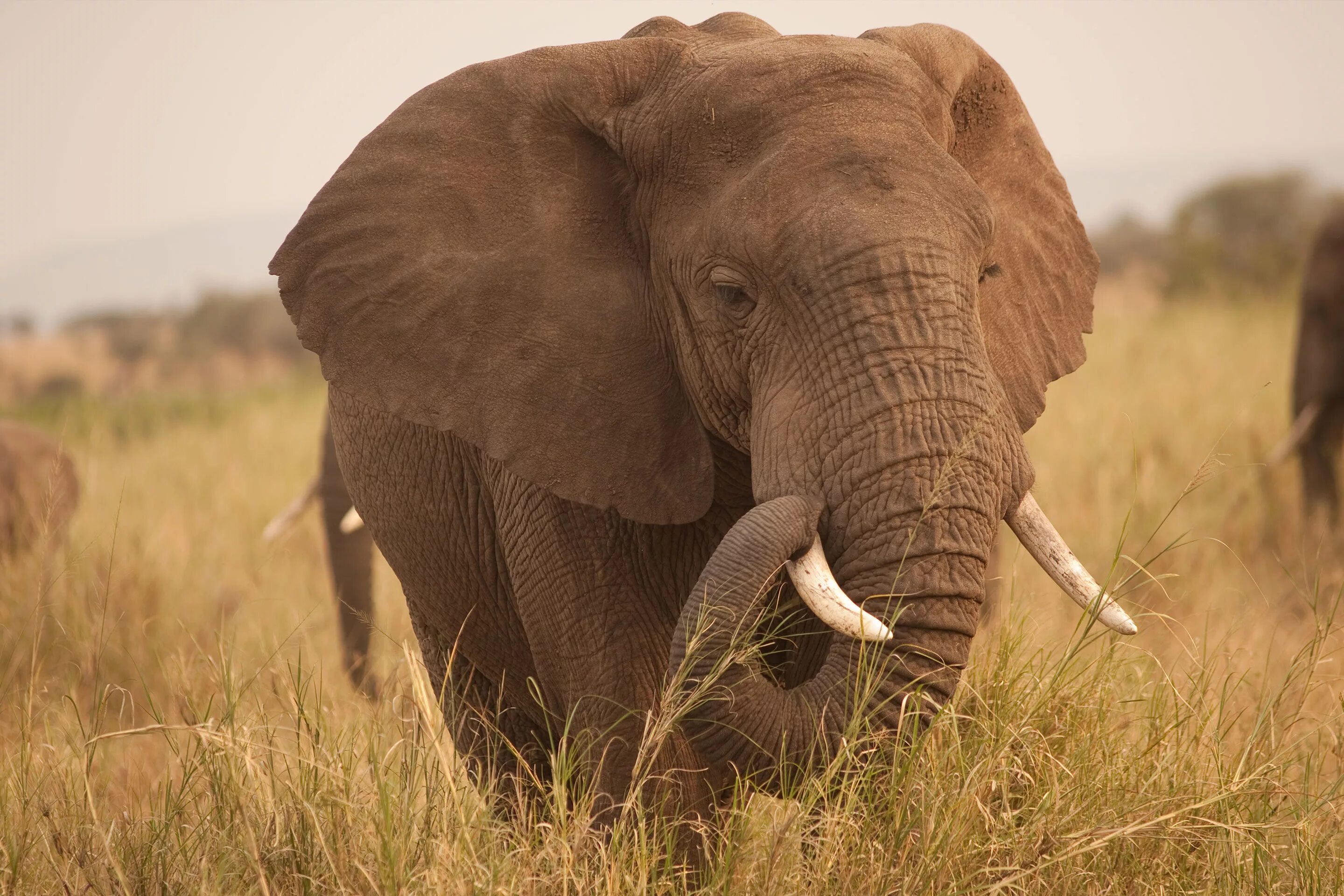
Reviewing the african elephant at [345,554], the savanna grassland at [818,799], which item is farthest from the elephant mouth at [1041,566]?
the african elephant at [345,554]

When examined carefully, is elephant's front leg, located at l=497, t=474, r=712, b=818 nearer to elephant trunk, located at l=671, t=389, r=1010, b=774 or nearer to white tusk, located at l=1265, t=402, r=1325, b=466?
elephant trunk, located at l=671, t=389, r=1010, b=774

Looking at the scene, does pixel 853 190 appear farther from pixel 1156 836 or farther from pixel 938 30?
pixel 1156 836

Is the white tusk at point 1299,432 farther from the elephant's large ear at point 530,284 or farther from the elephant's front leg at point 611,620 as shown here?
the elephant's large ear at point 530,284

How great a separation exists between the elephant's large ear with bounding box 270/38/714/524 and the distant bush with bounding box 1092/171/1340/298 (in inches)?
292

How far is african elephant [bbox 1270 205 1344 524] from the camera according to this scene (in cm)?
861

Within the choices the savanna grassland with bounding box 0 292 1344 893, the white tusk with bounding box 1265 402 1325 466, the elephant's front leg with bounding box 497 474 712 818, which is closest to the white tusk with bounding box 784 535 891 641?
the savanna grassland with bounding box 0 292 1344 893

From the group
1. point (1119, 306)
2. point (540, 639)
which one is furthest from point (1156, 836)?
point (1119, 306)

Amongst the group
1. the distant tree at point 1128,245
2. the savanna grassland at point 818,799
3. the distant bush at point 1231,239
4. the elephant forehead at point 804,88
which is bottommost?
the distant tree at point 1128,245

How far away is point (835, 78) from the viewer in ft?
9.27

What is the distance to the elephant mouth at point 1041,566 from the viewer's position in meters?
2.39

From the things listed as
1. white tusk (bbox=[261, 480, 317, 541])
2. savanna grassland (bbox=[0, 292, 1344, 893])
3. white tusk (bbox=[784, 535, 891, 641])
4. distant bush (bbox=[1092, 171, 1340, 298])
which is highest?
white tusk (bbox=[784, 535, 891, 641])

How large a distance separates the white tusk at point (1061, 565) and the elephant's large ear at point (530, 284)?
616mm

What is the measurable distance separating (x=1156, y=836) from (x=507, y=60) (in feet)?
6.63

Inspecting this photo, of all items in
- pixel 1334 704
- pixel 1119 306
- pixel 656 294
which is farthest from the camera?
pixel 1119 306
